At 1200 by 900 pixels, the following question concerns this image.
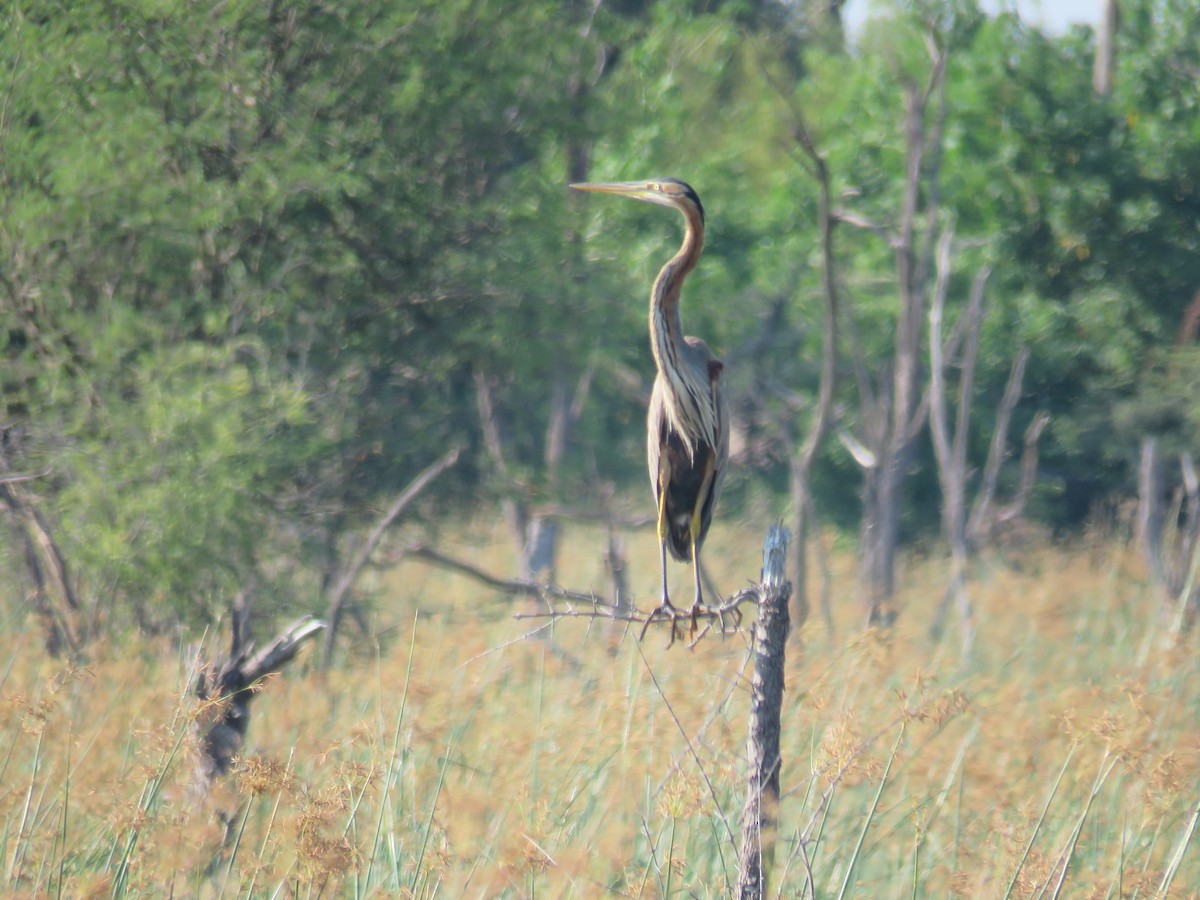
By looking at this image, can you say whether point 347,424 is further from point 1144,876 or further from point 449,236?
point 1144,876

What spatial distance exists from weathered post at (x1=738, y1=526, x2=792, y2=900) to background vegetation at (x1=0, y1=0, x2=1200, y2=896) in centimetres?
15

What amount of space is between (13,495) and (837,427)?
6.39 m

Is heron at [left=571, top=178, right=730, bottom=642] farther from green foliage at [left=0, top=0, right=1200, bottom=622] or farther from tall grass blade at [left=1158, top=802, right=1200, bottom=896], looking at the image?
green foliage at [left=0, top=0, right=1200, bottom=622]

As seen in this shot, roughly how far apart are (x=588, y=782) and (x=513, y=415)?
6.63m

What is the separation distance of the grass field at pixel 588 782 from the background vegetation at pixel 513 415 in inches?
1.0

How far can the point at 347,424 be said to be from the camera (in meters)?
7.83

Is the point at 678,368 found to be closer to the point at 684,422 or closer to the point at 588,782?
the point at 684,422

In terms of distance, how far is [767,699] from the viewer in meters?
2.97

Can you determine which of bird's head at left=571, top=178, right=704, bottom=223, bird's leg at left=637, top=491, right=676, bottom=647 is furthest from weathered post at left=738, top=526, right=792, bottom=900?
bird's head at left=571, top=178, right=704, bottom=223

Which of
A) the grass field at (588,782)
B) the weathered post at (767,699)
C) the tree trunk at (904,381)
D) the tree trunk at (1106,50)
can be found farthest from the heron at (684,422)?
the tree trunk at (1106,50)

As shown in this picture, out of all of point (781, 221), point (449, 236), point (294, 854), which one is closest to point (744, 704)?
point (294, 854)

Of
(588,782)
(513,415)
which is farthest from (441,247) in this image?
(588,782)

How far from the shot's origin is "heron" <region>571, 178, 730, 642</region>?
4.54m

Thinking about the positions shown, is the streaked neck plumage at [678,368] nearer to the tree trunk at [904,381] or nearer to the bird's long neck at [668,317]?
the bird's long neck at [668,317]
